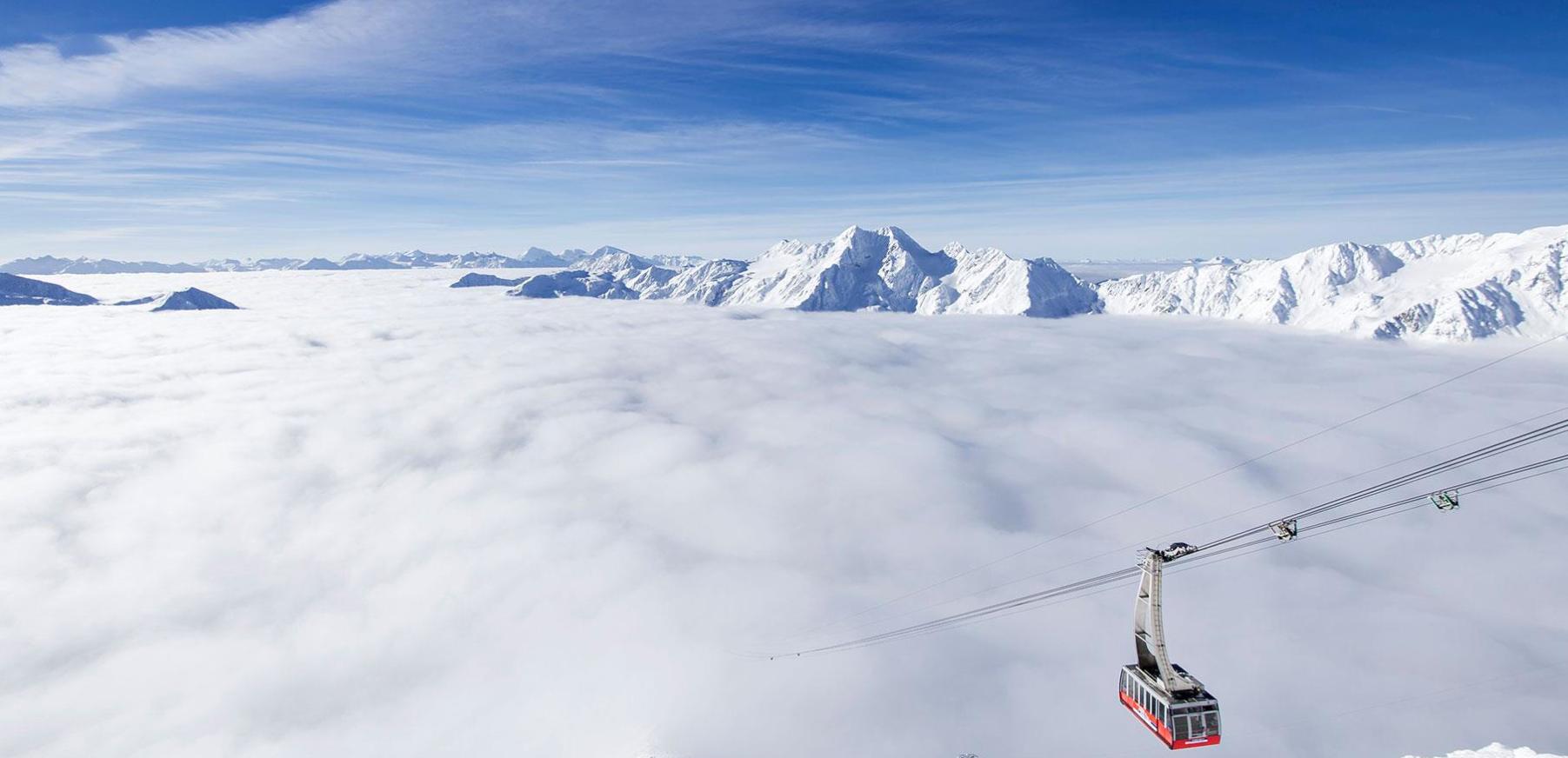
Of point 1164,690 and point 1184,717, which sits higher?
point 1164,690

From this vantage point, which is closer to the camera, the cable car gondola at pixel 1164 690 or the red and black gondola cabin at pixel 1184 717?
the cable car gondola at pixel 1164 690

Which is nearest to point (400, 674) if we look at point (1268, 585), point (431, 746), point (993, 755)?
point (431, 746)

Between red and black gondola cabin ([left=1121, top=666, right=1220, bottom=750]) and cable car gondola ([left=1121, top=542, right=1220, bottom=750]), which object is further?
red and black gondola cabin ([left=1121, top=666, right=1220, bottom=750])

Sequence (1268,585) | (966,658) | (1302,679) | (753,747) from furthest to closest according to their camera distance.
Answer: (1268,585) < (966,658) < (1302,679) < (753,747)

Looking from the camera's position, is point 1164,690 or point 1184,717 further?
point 1164,690

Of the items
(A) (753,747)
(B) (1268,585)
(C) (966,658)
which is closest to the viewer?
(A) (753,747)

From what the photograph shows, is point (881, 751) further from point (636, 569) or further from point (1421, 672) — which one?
point (1421, 672)

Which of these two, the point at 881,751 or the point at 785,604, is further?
the point at 785,604

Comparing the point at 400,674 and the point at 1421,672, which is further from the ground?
the point at 1421,672
